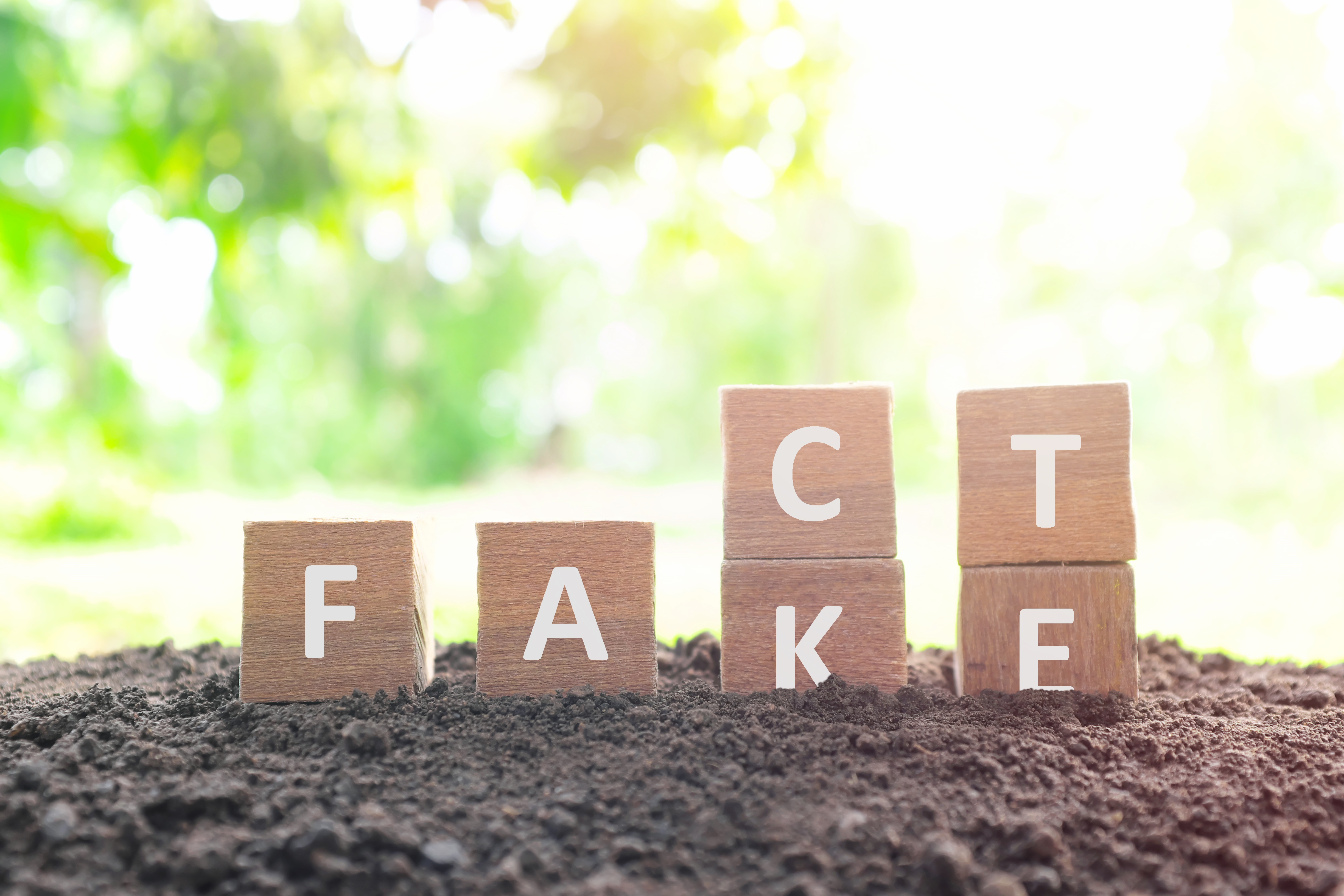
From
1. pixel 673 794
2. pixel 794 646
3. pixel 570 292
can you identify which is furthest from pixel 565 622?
pixel 570 292

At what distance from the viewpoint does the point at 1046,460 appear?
1.99m

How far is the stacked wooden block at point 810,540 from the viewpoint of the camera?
1.98m

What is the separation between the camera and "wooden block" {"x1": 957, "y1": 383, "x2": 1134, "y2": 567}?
198 centimetres

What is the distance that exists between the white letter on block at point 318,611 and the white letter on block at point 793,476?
1.01 meters

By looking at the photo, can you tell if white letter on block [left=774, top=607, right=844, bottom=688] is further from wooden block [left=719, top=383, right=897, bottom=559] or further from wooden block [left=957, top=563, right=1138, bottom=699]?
wooden block [left=957, top=563, right=1138, bottom=699]

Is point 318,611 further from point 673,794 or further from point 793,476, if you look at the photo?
point 793,476

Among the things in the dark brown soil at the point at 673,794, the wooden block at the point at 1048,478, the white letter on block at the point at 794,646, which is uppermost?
the wooden block at the point at 1048,478

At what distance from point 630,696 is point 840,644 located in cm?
49

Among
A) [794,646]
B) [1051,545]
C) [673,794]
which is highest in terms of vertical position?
[1051,545]

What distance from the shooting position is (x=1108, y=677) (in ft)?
6.51

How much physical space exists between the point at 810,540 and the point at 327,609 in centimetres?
111

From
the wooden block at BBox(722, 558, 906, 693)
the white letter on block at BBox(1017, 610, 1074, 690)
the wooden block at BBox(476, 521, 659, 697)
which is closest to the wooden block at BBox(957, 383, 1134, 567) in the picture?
the white letter on block at BBox(1017, 610, 1074, 690)

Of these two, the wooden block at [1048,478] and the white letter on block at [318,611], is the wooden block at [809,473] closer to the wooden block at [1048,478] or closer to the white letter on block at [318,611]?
the wooden block at [1048,478]

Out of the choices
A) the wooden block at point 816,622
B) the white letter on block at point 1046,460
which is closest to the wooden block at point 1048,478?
the white letter on block at point 1046,460
